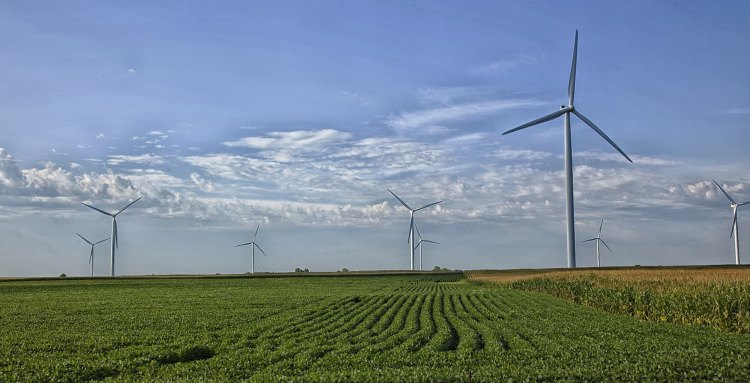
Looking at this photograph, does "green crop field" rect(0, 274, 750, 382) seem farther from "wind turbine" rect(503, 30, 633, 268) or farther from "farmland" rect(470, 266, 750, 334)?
"wind turbine" rect(503, 30, 633, 268)

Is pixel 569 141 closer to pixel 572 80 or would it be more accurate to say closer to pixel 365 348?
pixel 572 80

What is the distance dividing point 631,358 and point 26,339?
946 inches

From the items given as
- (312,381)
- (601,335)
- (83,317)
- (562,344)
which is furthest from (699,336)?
(83,317)

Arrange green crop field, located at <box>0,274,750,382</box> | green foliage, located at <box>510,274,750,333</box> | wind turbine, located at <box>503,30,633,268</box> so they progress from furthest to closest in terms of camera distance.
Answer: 1. wind turbine, located at <box>503,30,633,268</box>
2. green foliage, located at <box>510,274,750,333</box>
3. green crop field, located at <box>0,274,750,382</box>

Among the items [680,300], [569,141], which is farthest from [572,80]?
[680,300]

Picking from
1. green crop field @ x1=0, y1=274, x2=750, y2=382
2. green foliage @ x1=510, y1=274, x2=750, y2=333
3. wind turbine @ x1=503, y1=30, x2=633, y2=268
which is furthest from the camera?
wind turbine @ x1=503, y1=30, x2=633, y2=268

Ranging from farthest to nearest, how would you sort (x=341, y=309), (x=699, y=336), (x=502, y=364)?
(x=341, y=309)
(x=699, y=336)
(x=502, y=364)

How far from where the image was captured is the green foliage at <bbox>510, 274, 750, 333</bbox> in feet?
106

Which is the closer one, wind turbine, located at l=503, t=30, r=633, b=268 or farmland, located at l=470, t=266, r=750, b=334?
farmland, located at l=470, t=266, r=750, b=334

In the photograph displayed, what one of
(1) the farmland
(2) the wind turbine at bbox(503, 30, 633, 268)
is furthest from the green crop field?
(2) the wind turbine at bbox(503, 30, 633, 268)

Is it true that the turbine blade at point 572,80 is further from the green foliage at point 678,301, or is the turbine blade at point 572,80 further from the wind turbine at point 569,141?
the green foliage at point 678,301

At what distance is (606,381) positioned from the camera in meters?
17.9

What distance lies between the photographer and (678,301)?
119ft

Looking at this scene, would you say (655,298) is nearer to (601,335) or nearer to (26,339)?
(601,335)
